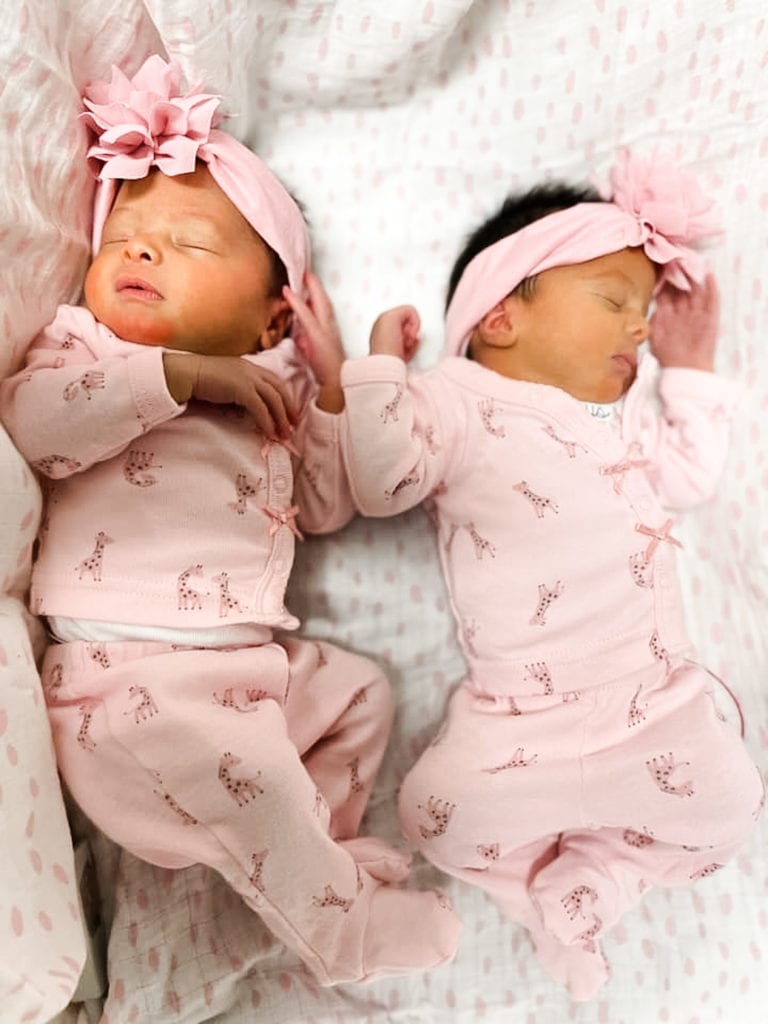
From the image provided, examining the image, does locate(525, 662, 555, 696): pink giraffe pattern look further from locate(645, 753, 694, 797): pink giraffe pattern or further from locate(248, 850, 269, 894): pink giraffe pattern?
locate(248, 850, 269, 894): pink giraffe pattern

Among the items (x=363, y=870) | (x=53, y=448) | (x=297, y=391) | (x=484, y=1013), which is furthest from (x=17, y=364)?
(x=484, y=1013)

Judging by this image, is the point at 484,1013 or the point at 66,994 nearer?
the point at 66,994

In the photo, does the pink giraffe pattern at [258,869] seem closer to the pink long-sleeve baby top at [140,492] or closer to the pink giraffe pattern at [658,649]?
the pink long-sleeve baby top at [140,492]

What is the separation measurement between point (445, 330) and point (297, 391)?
0.27 meters

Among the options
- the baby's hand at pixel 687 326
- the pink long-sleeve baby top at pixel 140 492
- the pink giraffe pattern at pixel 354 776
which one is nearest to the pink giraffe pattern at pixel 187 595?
the pink long-sleeve baby top at pixel 140 492

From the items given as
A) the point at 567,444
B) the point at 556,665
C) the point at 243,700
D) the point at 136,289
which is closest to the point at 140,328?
the point at 136,289

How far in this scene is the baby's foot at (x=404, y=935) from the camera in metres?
1.16

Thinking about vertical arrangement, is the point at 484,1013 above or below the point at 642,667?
below

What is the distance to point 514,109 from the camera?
1457mm

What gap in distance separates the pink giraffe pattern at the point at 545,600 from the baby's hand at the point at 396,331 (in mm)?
399

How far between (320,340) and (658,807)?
0.77 m

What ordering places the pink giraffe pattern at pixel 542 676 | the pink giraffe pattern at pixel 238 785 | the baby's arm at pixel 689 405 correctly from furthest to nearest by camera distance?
the baby's arm at pixel 689 405
the pink giraffe pattern at pixel 542 676
the pink giraffe pattern at pixel 238 785

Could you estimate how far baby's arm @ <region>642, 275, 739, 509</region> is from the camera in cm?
140

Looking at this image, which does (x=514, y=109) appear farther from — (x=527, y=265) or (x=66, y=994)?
(x=66, y=994)
